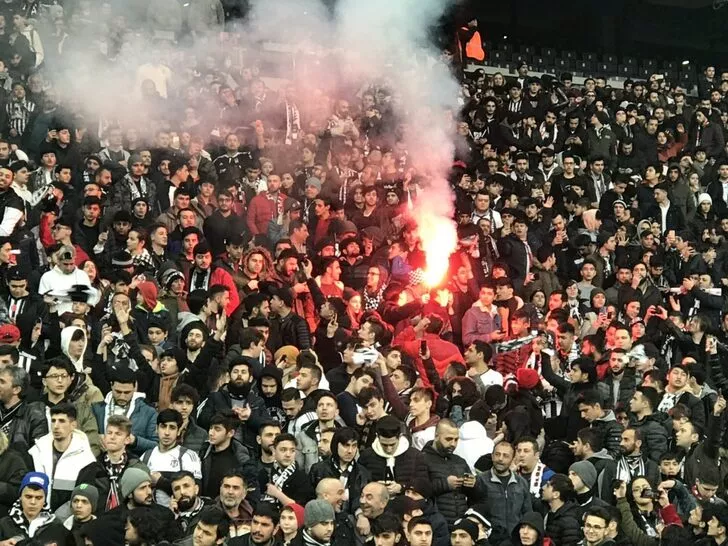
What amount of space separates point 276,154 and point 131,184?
270cm

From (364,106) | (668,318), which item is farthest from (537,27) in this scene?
(668,318)

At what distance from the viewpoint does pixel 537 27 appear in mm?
27359

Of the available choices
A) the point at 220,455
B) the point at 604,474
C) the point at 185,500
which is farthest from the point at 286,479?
the point at 604,474

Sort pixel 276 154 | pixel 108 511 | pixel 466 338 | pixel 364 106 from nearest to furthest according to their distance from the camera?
pixel 108 511, pixel 466 338, pixel 276 154, pixel 364 106

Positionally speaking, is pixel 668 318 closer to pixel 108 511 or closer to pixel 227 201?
pixel 227 201

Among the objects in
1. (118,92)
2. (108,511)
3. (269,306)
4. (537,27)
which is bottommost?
(108,511)

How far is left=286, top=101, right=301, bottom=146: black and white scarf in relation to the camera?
1608cm

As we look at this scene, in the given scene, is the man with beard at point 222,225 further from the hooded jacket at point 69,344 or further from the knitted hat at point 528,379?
the knitted hat at point 528,379

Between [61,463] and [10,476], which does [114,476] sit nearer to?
[61,463]

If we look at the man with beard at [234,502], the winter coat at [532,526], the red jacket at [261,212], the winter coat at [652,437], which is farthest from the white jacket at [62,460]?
the red jacket at [261,212]

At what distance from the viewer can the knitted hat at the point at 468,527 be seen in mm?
8102

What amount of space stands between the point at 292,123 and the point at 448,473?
823cm

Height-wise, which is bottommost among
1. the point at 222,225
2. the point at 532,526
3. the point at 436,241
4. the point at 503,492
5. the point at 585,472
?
the point at 532,526

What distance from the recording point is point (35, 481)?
7867 mm
